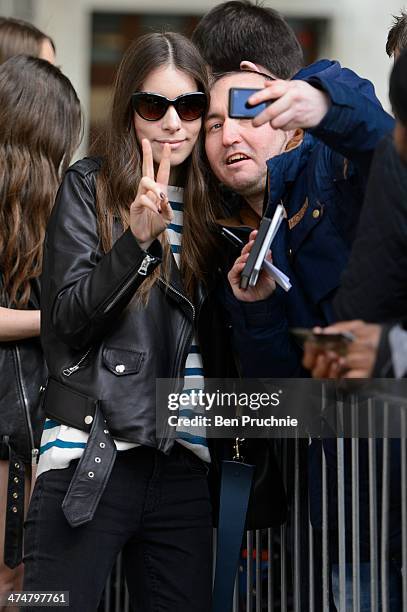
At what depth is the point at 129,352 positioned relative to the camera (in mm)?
2869

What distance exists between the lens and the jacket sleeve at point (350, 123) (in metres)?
2.16

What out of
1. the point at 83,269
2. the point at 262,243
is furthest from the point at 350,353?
the point at 83,269

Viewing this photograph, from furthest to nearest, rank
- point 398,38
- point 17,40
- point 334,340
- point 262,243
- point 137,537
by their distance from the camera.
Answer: point 17,40, point 398,38, point 137,537, point 262,243, point 334,340

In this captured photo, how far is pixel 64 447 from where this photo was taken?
9.32 feet

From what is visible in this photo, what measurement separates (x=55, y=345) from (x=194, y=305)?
43cm

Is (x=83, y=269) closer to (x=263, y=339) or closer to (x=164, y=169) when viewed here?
(x=164, y=169)

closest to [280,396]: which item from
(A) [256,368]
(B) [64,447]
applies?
(A) [256,368]

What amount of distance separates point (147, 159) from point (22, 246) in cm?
80

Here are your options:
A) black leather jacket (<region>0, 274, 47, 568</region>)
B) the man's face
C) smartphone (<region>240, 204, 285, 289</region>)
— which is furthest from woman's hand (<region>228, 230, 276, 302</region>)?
black leather jacket (<region>0, 274, 47, 568</region>)

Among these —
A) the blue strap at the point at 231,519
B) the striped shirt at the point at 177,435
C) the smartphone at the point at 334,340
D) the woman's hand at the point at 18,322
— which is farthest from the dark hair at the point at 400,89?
the woman's hand at the point at 18,322

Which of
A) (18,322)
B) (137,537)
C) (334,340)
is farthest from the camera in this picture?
(18,322)

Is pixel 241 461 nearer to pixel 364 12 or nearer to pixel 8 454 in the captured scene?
pixel 8 454

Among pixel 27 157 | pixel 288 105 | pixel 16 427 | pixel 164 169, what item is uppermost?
pixel 27 157

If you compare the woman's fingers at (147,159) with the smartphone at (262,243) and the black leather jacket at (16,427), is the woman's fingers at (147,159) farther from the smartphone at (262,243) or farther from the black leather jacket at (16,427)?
the black leather jacket at (16,427)
